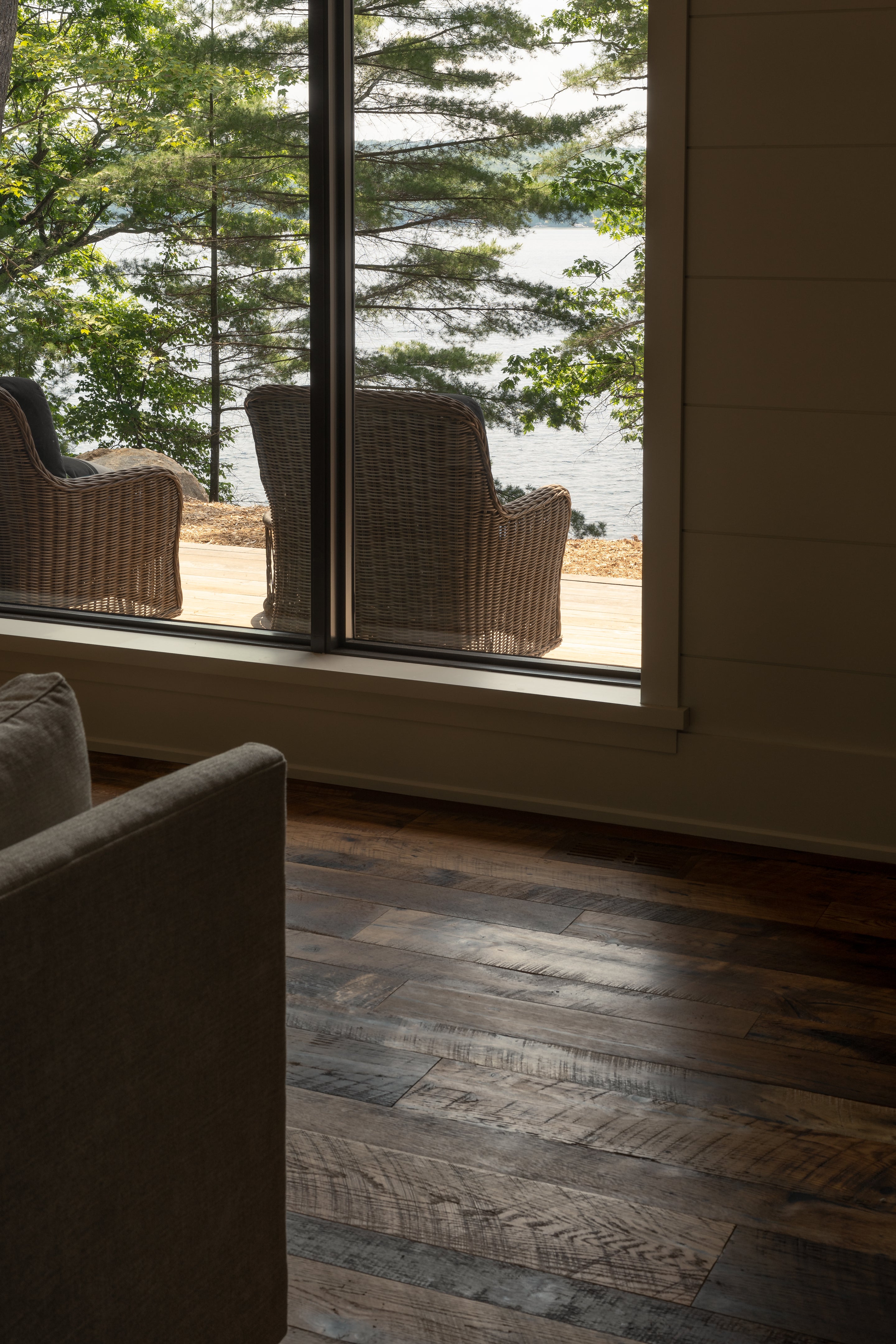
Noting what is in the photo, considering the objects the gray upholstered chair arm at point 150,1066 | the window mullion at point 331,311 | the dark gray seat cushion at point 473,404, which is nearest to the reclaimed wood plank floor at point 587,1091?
the gray upholstered chair arm at point 150,1066

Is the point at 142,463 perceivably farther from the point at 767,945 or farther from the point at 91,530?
the point at 767,945

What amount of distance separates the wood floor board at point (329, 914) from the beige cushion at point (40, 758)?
1509 mm

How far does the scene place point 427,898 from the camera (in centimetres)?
286

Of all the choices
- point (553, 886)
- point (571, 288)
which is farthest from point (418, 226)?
point (553, 886)

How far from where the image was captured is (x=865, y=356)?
9.38 ft

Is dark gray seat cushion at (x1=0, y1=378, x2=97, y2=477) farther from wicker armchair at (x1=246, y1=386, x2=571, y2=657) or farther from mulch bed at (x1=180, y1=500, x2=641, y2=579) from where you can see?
wicker armchair at (x1=246, y1=386, x2=571, y2=657)

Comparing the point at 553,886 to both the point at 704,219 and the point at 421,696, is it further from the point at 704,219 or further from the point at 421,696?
the point at 704,219

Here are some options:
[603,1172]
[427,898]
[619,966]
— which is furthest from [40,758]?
[427,898]

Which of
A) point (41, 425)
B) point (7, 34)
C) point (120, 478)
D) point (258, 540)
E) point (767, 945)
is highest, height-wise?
point (7, 34)

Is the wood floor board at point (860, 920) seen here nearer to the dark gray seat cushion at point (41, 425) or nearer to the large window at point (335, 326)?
the large window at point (335, 326)

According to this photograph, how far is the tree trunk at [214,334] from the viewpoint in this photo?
358 centimetres

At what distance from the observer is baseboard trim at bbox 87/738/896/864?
10.2ft

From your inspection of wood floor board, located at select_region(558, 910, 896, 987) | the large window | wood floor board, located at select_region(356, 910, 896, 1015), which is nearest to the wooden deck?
the large window

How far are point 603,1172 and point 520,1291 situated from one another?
0.29m
